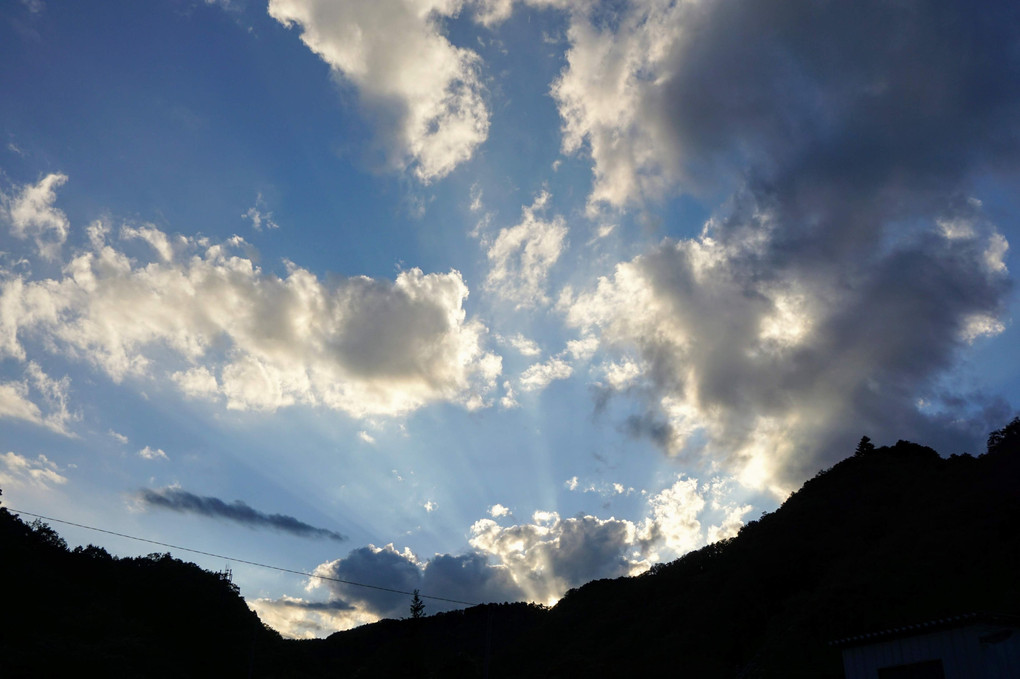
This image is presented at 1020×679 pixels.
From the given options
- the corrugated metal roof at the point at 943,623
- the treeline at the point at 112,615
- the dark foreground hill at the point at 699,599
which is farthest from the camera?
the treeline at the point at 112,615

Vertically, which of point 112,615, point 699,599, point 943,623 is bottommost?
point 112,615

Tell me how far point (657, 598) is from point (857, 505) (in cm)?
3210

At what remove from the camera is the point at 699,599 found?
7856 centimetres

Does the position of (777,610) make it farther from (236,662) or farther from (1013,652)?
(236,662)

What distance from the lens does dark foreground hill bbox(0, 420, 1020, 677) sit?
44.4m

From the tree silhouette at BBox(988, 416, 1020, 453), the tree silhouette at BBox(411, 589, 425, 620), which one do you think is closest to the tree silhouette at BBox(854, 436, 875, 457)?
the tree silhouette at BBox(988, 416, 1020, 453)

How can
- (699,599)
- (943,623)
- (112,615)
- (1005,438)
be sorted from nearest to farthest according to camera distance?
1. (943,623)
2. (1005,438)
3. (699,599)
4. (112,615)

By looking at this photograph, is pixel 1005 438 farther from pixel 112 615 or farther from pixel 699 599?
pixel 112 615

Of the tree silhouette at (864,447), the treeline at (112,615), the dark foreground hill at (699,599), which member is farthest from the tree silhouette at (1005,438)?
the treeline at (112,615)

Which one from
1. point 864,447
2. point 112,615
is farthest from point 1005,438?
point 112,615

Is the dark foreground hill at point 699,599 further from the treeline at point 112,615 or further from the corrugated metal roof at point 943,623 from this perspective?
the corrugated metal roof at point 943,623

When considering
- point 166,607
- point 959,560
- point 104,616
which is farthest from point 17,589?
point 959,560

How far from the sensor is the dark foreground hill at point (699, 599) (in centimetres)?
4444

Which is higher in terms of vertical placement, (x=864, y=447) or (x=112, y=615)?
(x=864, y=447)
